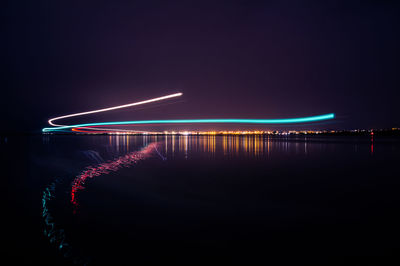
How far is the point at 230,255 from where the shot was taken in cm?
375

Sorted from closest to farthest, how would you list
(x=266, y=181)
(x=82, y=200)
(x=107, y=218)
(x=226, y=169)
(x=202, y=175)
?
(x=107, y=218) < (x=82, y=200) < (x=266, y=181) < (x=202, y=175) < (x=226, y=169)

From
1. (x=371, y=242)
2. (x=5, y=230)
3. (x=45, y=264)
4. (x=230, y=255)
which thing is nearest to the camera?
(x=45, y=264)

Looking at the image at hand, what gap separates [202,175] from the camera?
9883 millimetres

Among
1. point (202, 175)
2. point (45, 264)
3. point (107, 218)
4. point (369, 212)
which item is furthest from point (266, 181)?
point (45, 264)

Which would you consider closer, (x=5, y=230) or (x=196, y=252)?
(x=196, y=252)

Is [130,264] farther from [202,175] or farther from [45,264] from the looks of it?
[202,175]

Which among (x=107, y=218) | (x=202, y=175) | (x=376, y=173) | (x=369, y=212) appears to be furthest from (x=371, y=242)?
(x=376, y=173)

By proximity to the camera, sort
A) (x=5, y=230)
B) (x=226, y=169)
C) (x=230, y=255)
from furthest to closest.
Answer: (x=226, y=169), (x=5, y=230), (x=230, y=255)

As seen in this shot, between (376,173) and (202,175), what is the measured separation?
8.18 metres

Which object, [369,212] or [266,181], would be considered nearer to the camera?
[369,212]

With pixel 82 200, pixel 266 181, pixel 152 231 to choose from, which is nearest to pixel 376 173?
pixel 266 181

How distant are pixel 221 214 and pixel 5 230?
4.51 metres

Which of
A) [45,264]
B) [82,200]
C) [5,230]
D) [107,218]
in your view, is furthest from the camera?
[82,200]

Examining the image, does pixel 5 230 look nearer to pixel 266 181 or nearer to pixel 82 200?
pixel 82 200
